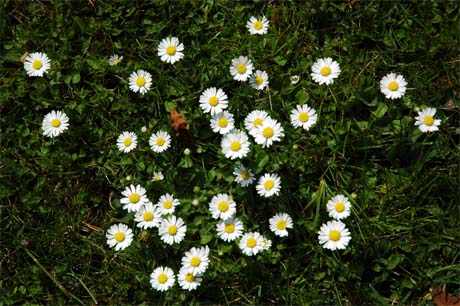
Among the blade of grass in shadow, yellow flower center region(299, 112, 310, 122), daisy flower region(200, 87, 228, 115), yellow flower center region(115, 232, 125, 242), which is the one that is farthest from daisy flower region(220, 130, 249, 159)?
the blade of grass in shadow

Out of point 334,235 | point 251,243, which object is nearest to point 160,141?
point 251,243

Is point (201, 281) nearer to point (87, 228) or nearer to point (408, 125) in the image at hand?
point (87, 228)

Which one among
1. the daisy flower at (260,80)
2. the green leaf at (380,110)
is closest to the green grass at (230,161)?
the green leaf at (380,110)

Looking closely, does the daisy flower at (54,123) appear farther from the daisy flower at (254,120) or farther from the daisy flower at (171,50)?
the daisy flower at (254,120)

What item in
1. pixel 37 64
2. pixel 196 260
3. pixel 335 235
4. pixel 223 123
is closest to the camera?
pixel 335 235

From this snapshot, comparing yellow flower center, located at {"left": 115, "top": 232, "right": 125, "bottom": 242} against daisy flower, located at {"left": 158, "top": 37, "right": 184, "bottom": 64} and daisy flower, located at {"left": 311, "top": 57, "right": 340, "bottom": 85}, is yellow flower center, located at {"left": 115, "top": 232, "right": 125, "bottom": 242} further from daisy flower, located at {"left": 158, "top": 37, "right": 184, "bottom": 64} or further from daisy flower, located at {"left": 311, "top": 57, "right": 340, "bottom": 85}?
daisy flower, located at {"left": 311, "top": 57, "right": 340, "bottom": 85}

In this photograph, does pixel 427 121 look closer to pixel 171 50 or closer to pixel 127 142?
pixel 171 50
